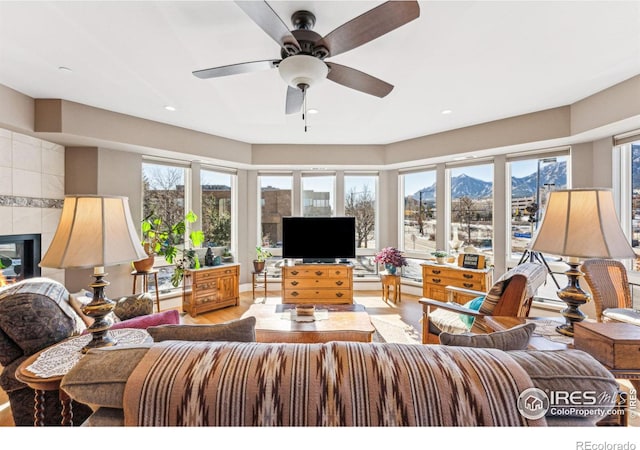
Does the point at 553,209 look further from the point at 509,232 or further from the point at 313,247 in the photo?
the point at 313,247

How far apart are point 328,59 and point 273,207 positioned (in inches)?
117

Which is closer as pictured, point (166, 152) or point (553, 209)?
point (553, 209)

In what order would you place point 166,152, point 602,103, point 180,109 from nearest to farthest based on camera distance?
point 602,103 → point 180,109 → point 166,152

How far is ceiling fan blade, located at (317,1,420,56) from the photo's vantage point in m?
1.15

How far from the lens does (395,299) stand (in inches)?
159

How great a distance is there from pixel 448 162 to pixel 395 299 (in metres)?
2.29

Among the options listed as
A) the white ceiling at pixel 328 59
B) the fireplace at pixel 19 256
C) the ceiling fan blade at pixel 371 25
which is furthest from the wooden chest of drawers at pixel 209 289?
the ceiling fan blade at pixel 371 25

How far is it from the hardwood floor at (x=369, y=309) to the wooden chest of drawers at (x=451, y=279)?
35 centimetres

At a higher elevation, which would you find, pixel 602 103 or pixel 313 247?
pixel 602 103

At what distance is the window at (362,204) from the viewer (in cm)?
470

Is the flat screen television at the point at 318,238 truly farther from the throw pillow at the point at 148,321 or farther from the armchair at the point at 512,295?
Result: the throw pillow at the point at 148,321
